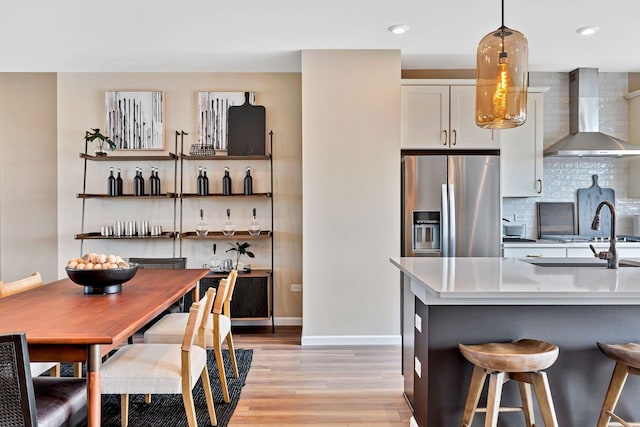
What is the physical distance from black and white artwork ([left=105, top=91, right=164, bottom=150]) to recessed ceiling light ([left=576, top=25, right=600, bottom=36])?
3.97 metres

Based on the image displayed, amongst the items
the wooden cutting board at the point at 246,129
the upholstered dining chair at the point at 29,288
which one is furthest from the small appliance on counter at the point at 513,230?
the upholstered dining chair at the point at 29,288

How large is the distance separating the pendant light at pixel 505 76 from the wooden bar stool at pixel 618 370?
4.01 feet

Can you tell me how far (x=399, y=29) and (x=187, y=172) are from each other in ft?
8.47

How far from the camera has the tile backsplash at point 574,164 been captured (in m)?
4.99

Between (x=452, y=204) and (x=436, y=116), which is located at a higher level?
(x=436, y=116)

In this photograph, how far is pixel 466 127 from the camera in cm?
454

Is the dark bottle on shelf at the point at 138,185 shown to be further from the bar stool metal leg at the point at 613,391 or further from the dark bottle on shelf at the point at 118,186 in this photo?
the bar stool metal leg at the point at 613,391

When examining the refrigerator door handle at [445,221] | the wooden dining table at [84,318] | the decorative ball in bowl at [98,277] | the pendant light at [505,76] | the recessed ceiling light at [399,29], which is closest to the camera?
the wooden dining table at [84,318]

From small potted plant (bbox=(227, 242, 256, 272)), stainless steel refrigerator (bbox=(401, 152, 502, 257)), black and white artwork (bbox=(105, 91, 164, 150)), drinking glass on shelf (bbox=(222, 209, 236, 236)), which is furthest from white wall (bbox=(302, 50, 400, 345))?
black and white artwork (bbox=(105, 91, 164, 150))

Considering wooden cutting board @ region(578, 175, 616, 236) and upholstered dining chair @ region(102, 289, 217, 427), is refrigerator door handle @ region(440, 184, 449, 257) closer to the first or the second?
wooden cutting board @ region(578, 175, 616, 236)

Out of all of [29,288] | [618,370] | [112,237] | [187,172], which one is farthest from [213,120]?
[618,370]

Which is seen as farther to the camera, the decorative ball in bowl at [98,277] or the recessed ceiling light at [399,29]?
the recessed ceiling light at [399,29]

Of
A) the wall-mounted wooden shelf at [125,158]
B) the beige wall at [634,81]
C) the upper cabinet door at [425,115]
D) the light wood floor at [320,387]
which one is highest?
the beige wall at [634,81]

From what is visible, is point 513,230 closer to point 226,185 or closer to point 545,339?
point 545,339
